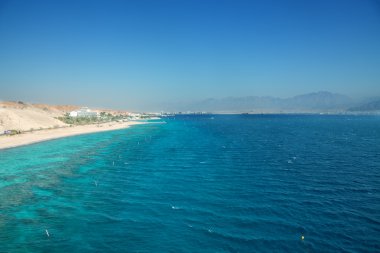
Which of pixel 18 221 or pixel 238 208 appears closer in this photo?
pixel 18 221

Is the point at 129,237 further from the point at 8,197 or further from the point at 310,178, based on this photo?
the point at 310,178

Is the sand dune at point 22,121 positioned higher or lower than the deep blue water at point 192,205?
higher

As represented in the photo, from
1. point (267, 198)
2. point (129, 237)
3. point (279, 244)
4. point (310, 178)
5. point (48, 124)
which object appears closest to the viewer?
point (279, 244)

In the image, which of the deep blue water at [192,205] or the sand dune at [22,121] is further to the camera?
the sand dune at [22,121]

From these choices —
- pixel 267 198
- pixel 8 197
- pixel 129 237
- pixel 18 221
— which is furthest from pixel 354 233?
pixel 8 197

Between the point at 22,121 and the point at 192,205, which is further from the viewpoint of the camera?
the point at 22,121

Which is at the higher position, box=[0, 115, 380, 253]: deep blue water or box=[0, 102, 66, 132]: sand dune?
box=[0, 102, 66, 132]: sand dune

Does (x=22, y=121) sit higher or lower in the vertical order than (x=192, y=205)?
higher

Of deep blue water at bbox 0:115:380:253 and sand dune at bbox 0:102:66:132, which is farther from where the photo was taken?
sand dune at bbox 0:102:66:132
